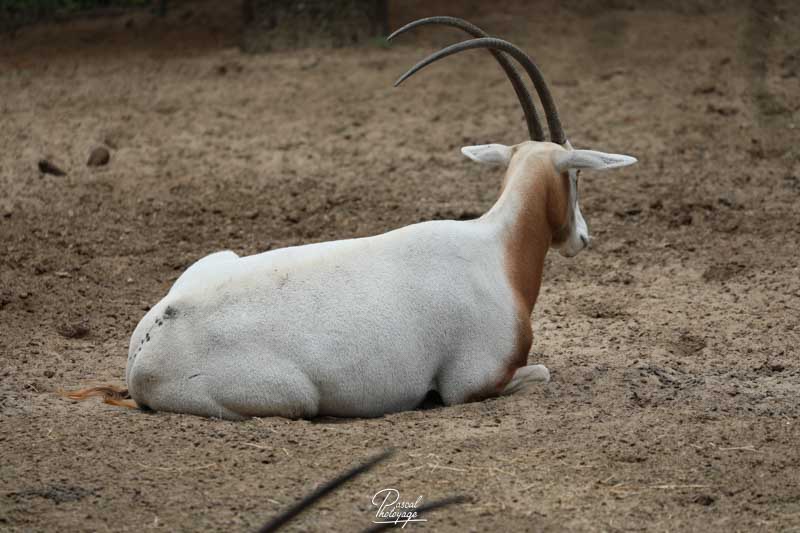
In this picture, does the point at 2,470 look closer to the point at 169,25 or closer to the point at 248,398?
the point at 248,398

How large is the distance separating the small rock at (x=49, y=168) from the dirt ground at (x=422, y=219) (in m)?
0.05

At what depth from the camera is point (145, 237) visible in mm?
7480

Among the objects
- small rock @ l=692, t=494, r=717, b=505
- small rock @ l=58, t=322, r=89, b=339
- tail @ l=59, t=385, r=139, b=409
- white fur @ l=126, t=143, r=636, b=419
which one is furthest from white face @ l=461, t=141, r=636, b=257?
small rock @ l=58, t=322, r=89, b=339

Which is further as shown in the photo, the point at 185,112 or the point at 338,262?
the point at 185,112

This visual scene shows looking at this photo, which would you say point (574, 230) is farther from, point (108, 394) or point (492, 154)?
point (108, 394)

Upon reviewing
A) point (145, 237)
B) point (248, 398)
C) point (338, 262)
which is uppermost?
point (338, 262)

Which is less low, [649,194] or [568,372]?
[568,372]

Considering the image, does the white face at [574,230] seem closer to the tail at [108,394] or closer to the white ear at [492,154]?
the white ear at [492,154]

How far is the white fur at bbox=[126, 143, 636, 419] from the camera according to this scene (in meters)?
4.41

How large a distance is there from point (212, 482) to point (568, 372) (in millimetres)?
1949

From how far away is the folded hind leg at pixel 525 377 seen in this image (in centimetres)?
479

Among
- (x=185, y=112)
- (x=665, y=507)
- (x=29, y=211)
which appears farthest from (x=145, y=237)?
(x=665, y=507)

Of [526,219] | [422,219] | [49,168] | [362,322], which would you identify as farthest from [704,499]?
[49,168]

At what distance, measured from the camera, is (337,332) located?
14.7 feet
